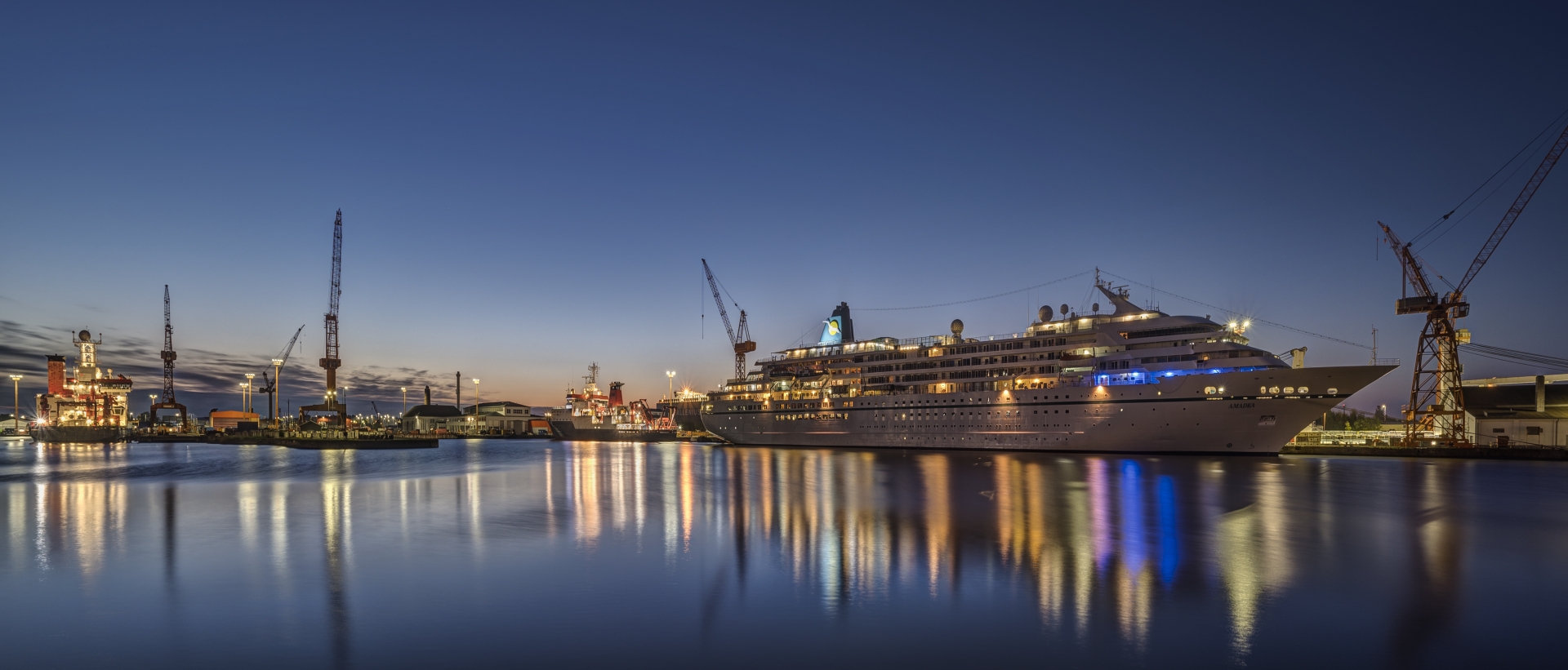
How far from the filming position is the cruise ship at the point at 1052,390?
53562 mm

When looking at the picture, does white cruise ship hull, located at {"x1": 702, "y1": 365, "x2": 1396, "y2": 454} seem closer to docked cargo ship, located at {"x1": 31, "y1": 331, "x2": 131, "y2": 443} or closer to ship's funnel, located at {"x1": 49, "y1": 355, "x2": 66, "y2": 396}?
docked cargo ship, located at {"x1": 31, "y1": 331, "x2": 131, "y2": 443}

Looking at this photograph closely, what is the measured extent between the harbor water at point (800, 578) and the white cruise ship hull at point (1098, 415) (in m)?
16.2

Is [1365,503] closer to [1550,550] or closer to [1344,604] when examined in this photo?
[1550,550]

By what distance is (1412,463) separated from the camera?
181 ft

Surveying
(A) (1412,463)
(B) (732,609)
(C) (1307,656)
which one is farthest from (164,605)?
(A) (1412,463)

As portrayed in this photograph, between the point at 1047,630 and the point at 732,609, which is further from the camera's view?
the point at 732,609

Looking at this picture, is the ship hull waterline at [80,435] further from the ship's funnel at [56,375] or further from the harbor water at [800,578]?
the harbor water at [800,578]

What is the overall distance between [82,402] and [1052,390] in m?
154

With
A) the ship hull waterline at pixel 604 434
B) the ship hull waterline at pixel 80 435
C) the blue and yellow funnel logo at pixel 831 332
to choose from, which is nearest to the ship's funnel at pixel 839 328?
the blue and yellow funnel logo at pixel 831 332

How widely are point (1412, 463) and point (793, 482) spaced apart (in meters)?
49.8

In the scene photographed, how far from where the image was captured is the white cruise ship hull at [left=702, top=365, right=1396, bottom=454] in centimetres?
5228

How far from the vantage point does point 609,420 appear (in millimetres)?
156625

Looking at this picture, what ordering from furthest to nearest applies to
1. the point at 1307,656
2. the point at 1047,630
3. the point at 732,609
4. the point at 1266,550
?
the point at 1266,550, the point at 732,609, the point at 1047,630, the point at 1307,656

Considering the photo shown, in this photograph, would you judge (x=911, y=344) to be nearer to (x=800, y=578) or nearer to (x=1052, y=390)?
(x=1052, y=390)
